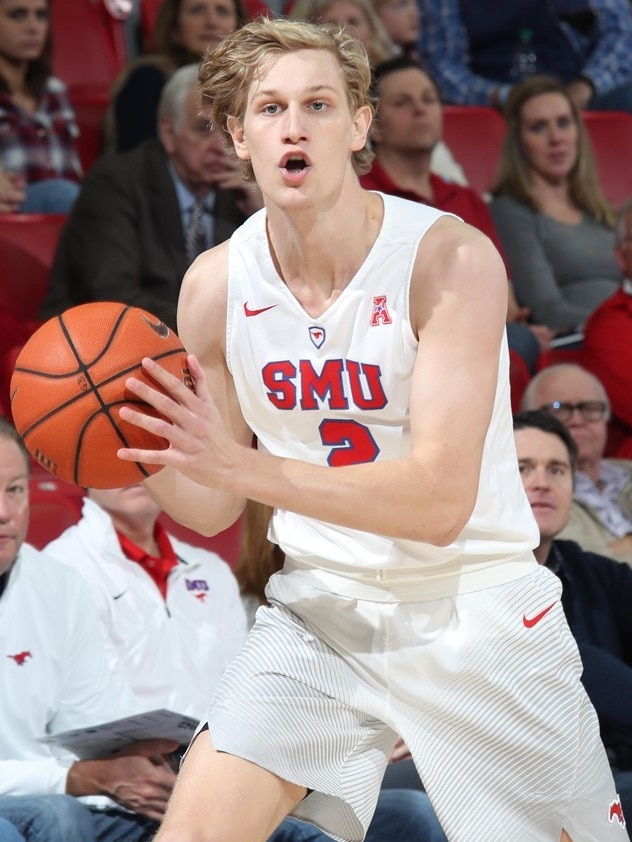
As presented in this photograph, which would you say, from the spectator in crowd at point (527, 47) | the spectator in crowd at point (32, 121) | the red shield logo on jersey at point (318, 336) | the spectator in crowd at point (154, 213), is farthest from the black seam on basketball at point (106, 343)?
the spectator in crowd at point (527, 47)

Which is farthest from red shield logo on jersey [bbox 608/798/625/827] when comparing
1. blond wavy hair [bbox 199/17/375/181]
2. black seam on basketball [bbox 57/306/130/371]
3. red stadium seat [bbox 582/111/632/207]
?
red stadium seat [bbox 582/111/632/207]

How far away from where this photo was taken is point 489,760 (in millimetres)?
2604

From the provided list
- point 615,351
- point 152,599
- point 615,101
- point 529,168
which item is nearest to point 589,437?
point 615,351

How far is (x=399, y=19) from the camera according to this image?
712cm

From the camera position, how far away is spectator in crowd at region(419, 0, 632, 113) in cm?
734

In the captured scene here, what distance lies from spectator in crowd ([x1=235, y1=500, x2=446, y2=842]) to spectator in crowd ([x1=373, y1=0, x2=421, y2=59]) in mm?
3827

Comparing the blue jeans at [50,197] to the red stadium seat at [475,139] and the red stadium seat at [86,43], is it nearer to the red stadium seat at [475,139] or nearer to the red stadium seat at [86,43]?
the red stadium seat at [86,43]

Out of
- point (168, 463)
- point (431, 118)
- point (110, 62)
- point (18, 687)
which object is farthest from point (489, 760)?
point (110, 62)

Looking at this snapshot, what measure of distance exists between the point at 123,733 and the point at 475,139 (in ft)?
15.5

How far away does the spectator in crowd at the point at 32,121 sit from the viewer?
5.73 meters

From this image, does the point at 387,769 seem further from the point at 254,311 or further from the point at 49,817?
the point at 254,311

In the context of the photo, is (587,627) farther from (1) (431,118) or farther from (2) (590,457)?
(1) (431,118)

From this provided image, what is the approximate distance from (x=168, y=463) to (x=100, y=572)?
5.87 feet

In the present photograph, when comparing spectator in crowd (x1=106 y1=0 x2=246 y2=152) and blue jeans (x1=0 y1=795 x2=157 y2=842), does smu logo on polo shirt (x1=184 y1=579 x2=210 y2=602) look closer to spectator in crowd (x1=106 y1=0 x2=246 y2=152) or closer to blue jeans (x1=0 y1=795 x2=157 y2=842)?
blue jeans (x1=0 y1=795 x2=157 y2=842)
